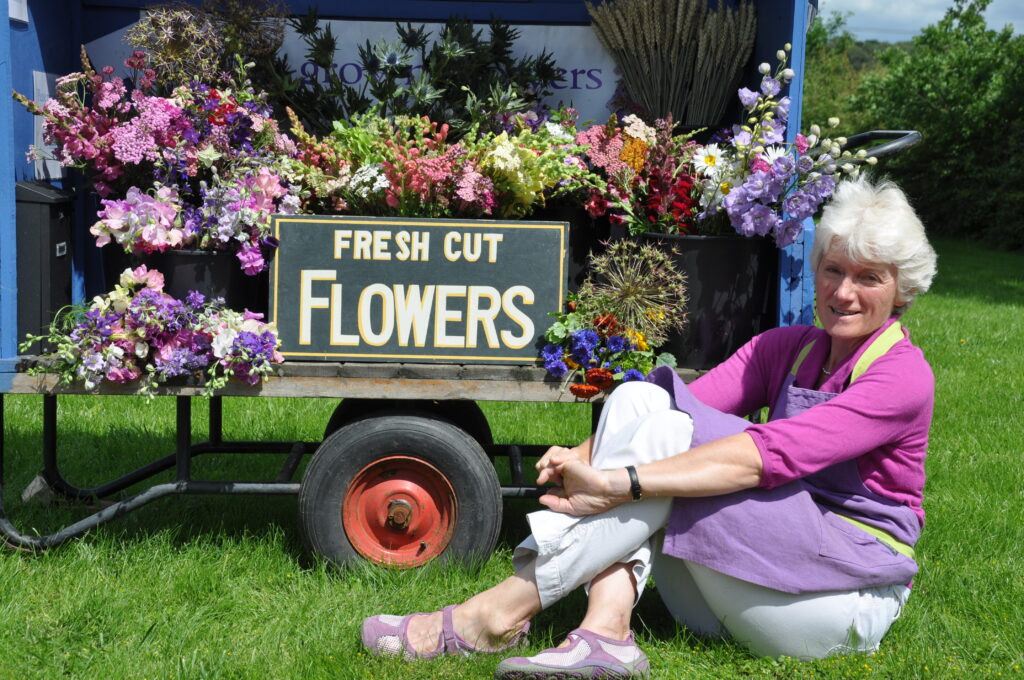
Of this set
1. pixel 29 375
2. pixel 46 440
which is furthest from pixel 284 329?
pixel 46 440

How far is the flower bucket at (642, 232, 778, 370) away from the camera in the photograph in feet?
9.95

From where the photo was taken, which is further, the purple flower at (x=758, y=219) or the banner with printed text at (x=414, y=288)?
the banner with printed text at (x=414, y=288)

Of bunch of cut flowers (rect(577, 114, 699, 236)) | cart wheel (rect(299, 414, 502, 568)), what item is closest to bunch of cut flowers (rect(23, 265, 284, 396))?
cart wheel (rect(299, 414, 502, 568))

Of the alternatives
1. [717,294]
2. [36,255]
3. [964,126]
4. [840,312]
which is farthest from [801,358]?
[964,126]

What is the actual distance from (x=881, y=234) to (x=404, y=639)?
4.95ft

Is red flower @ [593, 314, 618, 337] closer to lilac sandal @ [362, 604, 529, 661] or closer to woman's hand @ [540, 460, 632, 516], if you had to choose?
woman's hand @ [540, 460, 632, 516]

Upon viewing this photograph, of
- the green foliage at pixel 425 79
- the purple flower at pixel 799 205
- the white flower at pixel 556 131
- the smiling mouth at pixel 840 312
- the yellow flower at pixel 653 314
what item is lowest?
the yellow flower at pixel 653 314

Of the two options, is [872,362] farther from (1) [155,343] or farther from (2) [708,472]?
(1) [155,343]

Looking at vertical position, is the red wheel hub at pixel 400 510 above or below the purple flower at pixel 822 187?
below

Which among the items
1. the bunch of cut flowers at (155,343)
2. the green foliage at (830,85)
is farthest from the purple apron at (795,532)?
the green foliage at (830,85)

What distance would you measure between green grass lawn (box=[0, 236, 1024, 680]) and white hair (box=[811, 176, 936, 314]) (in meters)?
0.94

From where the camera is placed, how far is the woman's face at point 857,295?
2613 mm

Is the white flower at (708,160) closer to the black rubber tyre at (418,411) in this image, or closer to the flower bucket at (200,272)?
the black rubber tyre at (418,411)

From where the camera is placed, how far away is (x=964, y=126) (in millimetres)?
18297
